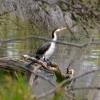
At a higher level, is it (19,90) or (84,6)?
(84,6)

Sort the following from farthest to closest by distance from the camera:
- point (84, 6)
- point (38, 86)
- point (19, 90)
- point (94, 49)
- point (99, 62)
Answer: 1. point (94, 49)
2. point (99, 62)
3. point (38, 86)
4. point (84, 6)
5. point (19, 90)

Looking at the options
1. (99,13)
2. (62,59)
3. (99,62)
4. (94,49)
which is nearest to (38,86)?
(99,62)

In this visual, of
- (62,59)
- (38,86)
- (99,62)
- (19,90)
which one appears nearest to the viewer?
(19,90)

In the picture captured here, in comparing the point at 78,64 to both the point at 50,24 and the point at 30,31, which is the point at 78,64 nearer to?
the point at 50,24

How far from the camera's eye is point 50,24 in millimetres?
16953

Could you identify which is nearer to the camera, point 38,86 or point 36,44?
point 38,86

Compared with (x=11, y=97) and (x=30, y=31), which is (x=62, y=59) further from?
(x=11, y=97)

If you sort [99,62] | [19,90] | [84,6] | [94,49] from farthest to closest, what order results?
[94,49] < [99,62] < [84,6] < [19,90]

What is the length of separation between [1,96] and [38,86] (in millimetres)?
8523

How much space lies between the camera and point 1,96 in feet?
10.2

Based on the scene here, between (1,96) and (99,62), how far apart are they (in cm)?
1165

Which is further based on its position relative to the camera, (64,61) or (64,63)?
(64,61)

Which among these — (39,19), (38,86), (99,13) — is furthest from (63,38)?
(99,13)

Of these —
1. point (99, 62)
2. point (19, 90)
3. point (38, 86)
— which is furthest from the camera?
point (99, 62)
